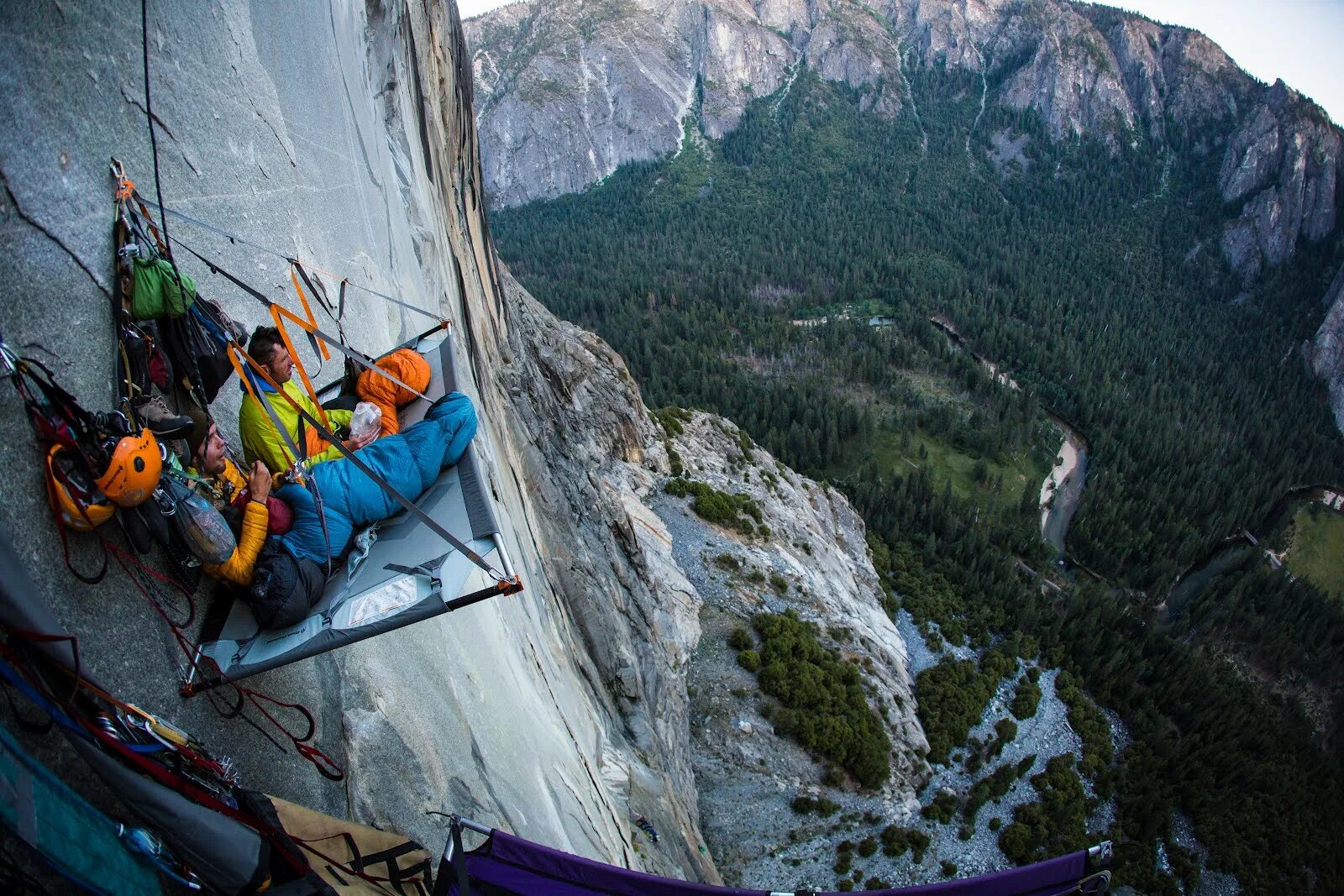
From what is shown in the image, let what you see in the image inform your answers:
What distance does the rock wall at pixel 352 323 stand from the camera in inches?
135

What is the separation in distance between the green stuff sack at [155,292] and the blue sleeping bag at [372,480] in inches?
47.2

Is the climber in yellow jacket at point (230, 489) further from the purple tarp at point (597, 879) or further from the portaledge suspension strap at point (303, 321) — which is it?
the purple tarp at point (597, 879)

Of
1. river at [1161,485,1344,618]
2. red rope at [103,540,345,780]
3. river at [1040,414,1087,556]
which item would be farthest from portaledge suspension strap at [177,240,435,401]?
river at [1161,485,1344,618]

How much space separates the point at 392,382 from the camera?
5.66m

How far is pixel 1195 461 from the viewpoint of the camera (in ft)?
236

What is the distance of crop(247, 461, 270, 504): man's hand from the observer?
13.0 feet

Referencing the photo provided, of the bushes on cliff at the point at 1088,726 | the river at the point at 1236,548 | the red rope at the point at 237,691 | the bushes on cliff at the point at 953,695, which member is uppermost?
the red rope at the point at 237,691

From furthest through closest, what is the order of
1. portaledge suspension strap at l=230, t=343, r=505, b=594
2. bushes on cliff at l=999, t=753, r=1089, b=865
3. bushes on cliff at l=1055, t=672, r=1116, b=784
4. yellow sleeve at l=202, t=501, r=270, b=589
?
bushes on cliff at l=1055, t=672, r=1116, b=784 < bushes on cliff at l=999, t=753, r=1089, b=865 < portaledge suspension strap at l=230, t=343, r=505, b=594 < yellow sleeve at l=202, t=501, r=270, b=589

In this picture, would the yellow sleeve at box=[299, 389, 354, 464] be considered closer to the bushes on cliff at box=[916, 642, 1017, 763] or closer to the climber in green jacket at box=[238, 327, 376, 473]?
the climber in green jacket at box=[238, 327, 376, 473]

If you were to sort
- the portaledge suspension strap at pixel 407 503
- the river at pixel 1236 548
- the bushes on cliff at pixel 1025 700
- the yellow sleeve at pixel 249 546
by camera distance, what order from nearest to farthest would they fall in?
the yellow sleeve at pixel 249 546 < the portaledge suspension strap at pixel 407 503 < the bushes on cliff at pixel 1025 700 < the river at pixel 1236 548

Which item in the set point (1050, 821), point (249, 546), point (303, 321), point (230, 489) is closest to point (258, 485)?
point (230, 489)

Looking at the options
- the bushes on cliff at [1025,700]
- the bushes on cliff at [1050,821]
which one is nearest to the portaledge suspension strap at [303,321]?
the bushes on cliff at [1050,821]

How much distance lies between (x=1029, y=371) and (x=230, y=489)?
315 feet

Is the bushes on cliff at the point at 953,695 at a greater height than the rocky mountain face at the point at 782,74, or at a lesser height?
lesser
